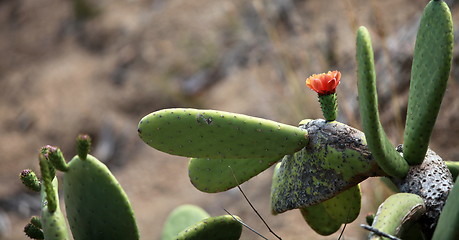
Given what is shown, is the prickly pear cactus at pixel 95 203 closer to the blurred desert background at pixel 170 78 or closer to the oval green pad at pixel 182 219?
the oval green pad at pixel 182 219

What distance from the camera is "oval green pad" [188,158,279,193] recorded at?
1870 millimetres

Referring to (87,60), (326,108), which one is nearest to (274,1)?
(87,60)

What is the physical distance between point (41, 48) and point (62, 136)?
6.41 feet

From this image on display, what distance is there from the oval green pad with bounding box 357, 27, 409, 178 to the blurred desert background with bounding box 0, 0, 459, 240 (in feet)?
7.31

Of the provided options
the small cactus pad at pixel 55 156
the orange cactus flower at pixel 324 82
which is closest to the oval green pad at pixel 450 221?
the orange cactus flower at pixel 324 82

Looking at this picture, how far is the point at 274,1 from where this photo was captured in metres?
6.20

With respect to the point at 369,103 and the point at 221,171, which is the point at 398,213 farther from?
the point at 221,171

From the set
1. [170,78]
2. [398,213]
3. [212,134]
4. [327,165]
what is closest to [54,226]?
[212,134]

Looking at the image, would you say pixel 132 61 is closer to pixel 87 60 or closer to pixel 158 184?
pixel 87 60

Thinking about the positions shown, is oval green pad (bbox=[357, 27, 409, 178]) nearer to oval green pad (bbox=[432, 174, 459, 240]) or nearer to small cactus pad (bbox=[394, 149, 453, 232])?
small cactus pad (bbox=[394, 149, 453, 232])

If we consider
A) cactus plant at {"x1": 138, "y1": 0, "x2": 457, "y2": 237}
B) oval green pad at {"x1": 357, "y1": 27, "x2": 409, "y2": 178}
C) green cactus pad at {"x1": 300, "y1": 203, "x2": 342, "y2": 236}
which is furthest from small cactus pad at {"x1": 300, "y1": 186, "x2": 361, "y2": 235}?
Result: oval green pad at {"x1": 357, "y1": 27, "x2": 409, "y2": 178}

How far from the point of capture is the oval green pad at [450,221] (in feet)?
4.45

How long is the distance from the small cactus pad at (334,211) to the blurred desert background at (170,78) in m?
1.83

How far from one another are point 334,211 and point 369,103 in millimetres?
574
